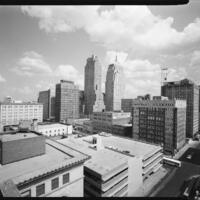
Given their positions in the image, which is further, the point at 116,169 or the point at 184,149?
the point at 184,149

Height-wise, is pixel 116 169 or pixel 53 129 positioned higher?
pixel 116 169

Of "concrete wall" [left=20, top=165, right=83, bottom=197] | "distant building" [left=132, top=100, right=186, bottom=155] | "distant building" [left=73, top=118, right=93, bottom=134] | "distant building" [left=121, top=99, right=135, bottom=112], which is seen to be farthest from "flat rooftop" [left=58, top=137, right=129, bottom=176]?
"distant building" [left=121, top=99, right=135, bottom=112]

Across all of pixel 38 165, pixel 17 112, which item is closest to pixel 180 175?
pixel 38 165

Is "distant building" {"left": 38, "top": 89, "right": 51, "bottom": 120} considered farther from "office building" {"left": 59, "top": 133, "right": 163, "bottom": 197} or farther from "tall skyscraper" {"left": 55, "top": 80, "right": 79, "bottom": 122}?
"office building" {"left": 59, "top": 133, "right": 163, "bottom": 197}

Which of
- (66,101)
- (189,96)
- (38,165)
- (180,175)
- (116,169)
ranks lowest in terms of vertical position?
(180,175)

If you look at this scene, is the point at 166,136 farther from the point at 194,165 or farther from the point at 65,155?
the point at 65,155

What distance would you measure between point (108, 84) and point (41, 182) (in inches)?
3718

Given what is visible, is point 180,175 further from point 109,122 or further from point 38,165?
point 109,122

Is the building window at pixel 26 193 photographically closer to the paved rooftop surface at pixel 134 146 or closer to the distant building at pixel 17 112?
the paved rooftop surface at pixel 134 146

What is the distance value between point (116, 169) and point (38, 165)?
8356 mm

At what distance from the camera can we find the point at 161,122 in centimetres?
3403

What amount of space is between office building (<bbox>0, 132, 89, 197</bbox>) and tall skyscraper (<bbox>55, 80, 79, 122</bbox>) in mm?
59751

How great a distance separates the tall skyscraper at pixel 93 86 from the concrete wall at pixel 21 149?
78785 millimetres
